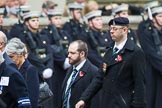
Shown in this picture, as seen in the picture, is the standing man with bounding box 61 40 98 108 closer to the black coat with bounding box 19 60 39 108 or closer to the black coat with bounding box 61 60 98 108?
the black coat with bounding box 61 60 98 108

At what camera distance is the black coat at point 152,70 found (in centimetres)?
1540

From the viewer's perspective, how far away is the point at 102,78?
38.8 feet

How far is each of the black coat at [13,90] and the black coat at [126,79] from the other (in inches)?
64.6

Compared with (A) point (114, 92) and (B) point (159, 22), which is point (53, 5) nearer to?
(B) point (159, 22)

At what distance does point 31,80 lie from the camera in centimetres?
1166

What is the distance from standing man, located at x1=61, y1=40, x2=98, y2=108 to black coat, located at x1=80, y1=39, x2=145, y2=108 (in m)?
0.55

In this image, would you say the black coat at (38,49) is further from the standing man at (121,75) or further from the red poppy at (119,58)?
the red poppy at (119,58)

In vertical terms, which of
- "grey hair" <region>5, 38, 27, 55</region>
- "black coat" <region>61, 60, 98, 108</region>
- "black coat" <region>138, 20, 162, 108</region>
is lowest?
"black coat" <region>138, 20, 162, 108</region>

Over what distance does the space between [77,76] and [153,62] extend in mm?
3484

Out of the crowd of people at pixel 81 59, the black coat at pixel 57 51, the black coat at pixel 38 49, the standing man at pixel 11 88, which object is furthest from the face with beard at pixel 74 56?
the black coat at pixel 57 51

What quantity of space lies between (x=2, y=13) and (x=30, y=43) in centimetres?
80

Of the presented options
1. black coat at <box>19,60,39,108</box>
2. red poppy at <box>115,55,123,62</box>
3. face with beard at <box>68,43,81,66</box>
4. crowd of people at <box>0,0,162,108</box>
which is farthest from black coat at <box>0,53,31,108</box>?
face with beard at <box>68,43,81,66</box>

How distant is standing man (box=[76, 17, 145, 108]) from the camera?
37.3 feet

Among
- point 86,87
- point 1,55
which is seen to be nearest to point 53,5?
point 86,87
